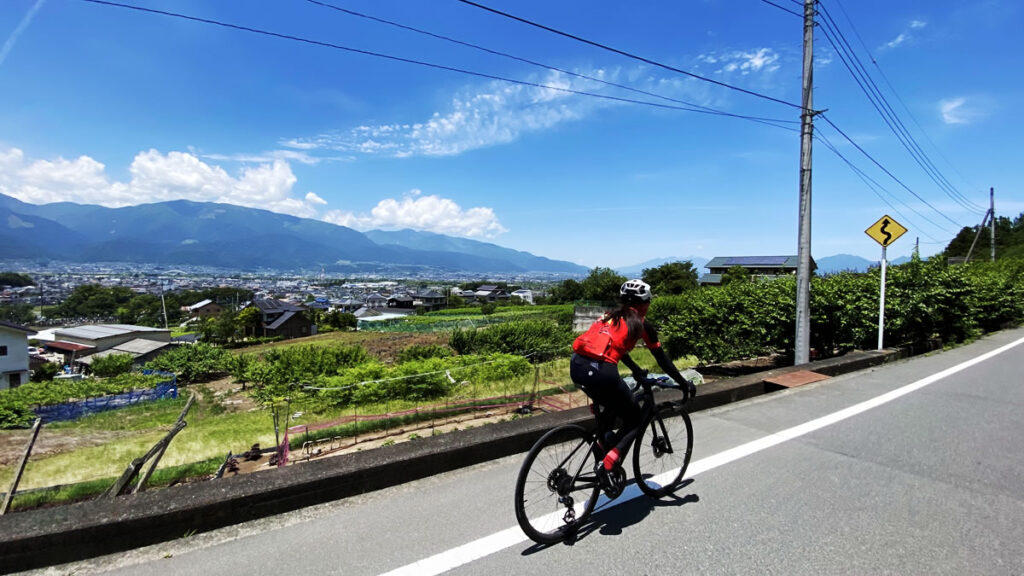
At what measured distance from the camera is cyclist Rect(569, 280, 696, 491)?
118 inches

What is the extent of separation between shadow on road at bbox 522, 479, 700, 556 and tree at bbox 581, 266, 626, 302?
200 ft

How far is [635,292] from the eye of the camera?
3.23m

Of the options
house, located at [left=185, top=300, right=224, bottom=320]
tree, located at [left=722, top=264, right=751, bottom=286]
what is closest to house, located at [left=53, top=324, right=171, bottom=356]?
house, located at [left=185, top=300, right=224, bottom=320]

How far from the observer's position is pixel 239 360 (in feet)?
105

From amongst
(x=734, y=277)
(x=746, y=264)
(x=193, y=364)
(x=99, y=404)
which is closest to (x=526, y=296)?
(x=746, y=264)

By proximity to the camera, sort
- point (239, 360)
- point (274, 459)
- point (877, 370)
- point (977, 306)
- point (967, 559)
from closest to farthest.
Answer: point (967, 559)
point (274, 459)
point (877, 370)
point (977, 306)
point (239, 360)

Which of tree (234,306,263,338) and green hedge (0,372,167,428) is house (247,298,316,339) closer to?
tree (234,306,263,338)

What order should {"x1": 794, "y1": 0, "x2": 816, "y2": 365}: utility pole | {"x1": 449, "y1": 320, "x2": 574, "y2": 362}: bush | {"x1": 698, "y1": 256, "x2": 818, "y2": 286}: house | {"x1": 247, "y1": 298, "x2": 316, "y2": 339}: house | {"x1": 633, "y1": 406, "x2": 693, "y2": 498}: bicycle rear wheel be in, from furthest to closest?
1. {"x1": 698, "y1": 256, "x2": 818, "y2": 286}: house
2. {"x1": 247, "y1": 298, "x2": 316, "y2": 339}: house
3. {"x1": 449, "y1": 320, "x2": 574, "y2": 362}: bush
4. {"x1": 794, "y1": 0, "x2": 816, "y2": 365}: utility pole
5. {"x1": 633, "y1": 406, "x2": 693, "y2": 498}: bicycle rear wheel

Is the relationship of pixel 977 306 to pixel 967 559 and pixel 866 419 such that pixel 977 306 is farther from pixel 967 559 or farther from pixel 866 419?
pixel 967 559

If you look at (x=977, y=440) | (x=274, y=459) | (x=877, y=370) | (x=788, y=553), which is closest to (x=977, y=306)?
(x=877, y=370)

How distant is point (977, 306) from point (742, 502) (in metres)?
15.9

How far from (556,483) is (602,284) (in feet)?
227

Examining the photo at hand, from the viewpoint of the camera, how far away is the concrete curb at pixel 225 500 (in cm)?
249

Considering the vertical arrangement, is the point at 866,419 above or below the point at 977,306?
below
